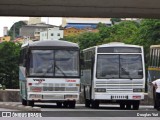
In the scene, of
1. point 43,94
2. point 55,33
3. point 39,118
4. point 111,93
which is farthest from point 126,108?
point 55,33

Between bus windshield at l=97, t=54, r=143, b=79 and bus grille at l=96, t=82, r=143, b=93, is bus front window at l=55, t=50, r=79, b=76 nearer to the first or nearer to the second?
bus windshield at l=97, t=54, r=143, b=79

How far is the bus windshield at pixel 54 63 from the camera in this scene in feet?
79.5

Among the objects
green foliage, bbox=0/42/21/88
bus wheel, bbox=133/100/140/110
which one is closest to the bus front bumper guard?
bus wheel, bbox=133/100/140/110

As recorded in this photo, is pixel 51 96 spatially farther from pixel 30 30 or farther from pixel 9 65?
pixel 30 30

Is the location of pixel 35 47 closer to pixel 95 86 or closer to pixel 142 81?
pixel 95 86

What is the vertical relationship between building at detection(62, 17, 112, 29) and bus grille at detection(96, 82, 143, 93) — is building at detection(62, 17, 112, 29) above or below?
above

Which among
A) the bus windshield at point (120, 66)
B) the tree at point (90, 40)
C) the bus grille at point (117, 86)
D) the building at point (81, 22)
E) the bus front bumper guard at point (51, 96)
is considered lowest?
the bus front bumper guard at point (51, 96)

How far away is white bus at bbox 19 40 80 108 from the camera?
79.2 ft

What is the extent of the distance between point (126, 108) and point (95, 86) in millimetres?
2346

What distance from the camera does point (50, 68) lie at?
24250mm

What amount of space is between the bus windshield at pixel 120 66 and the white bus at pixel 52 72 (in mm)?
1063

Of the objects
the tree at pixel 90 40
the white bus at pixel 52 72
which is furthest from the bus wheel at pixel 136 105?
the tree at pixel 90 40

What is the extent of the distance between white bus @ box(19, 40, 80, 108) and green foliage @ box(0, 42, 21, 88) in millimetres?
29291

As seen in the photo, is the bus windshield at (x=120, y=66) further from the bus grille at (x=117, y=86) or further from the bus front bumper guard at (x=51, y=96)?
the bus front bumper guard at (x=51, y=96)
